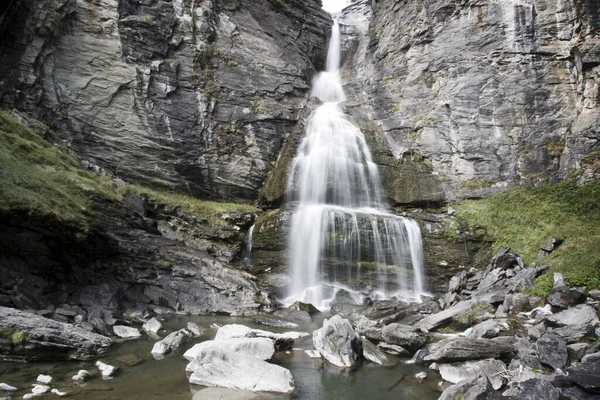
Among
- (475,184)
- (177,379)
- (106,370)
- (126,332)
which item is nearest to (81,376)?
(106,370)

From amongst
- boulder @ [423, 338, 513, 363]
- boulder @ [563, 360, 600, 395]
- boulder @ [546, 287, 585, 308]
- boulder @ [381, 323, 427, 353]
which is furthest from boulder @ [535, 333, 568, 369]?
boulder @ [546, 287, 585, 308]

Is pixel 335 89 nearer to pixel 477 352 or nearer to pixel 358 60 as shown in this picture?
pixel 358 60

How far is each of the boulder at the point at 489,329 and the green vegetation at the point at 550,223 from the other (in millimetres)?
3316

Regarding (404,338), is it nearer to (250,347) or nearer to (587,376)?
(250,347)

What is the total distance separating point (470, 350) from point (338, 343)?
2.73m

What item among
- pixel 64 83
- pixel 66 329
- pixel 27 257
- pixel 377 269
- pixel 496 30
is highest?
pixel 496 30

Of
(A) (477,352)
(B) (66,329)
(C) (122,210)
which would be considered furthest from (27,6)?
(A) (477,352)

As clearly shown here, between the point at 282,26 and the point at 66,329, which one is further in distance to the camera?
the point at 282,26

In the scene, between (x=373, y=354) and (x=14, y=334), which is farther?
(x=373, y=354)

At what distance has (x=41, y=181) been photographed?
12664mm

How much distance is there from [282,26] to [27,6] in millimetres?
17068

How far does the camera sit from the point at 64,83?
21.2 m

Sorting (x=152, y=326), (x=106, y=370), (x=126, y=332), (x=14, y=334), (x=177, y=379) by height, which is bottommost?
(x=152, y=326)

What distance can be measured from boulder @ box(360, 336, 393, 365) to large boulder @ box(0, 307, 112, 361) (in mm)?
5756
